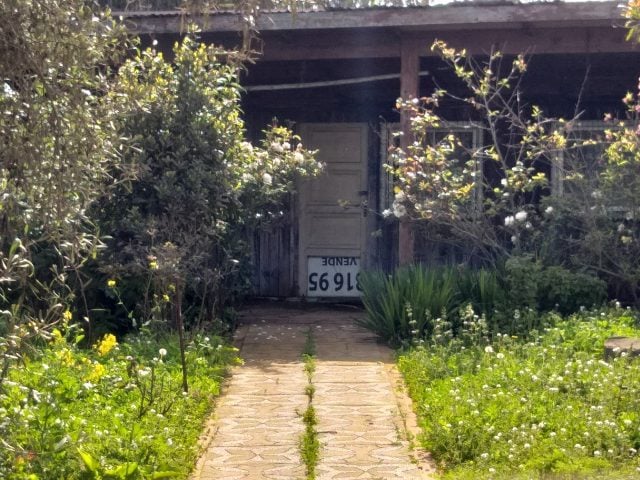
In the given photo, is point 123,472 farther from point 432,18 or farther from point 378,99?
point 378,99

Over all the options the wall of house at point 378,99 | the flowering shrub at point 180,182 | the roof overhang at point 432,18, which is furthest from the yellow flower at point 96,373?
the wall of house at point 378,99

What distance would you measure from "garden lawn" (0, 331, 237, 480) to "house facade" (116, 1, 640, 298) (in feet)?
12.8

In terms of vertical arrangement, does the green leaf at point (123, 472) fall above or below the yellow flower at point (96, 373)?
below

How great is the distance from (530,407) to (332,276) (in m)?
6.48

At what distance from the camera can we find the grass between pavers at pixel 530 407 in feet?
18.1

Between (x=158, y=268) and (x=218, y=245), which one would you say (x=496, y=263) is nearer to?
(x=218, y=245)

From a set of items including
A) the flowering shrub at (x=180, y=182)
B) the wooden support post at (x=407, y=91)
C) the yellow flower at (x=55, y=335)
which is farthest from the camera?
the wooden support post at (x=407, y=91)

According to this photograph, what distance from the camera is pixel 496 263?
1003cm

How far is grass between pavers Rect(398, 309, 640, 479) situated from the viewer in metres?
5.52

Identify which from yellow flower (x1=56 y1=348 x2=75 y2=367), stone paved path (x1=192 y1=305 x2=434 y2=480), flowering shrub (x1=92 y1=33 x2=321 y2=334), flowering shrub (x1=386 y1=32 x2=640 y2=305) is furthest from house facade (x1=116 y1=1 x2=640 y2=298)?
yellow flower (x1=56 y1=348 x2=75 y2=367)

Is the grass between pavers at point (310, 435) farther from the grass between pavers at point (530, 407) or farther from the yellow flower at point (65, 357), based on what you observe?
the yellow flower at point (65, 357)

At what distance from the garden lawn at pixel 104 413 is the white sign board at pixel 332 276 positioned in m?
4.62

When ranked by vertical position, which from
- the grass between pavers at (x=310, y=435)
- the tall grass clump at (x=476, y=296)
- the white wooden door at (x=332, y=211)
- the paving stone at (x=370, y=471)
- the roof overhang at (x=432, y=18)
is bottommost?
the paving stone at (x=370, y=471)

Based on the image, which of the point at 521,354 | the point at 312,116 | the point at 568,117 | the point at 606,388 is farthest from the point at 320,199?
the point at 606,388
